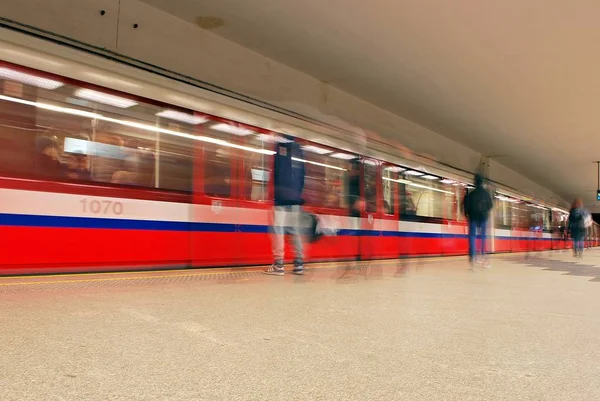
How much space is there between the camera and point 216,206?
6164mm

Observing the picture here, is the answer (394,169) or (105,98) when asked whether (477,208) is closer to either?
(394,169)

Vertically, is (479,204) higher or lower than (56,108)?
lower

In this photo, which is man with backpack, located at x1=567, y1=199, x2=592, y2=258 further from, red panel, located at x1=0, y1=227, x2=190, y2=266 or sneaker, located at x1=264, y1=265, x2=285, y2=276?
red panel, located at x1=0, y1=227, x2=190, y2=266

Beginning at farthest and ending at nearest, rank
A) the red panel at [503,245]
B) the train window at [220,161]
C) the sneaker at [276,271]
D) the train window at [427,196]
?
the red panel at [503,245]
the train window at [427,196]
the train window at [220,161]
the sneaker at [276,271]

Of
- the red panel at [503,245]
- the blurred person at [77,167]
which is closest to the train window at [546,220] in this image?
the red panel at [503,245]

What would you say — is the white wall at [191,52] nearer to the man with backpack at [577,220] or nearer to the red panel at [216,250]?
the red panel at [216,250]

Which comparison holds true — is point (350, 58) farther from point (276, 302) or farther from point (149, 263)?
point (276, 302)

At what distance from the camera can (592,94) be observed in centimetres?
1068

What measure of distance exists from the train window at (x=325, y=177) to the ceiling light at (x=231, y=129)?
125 cm

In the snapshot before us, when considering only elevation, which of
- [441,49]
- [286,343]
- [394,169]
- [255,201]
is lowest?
[286,343]

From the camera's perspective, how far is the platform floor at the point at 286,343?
175 cm

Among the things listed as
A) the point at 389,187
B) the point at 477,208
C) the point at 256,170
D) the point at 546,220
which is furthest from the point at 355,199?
the point at 546,220

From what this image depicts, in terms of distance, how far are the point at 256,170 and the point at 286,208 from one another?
1163mm

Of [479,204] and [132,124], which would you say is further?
[479,204]
